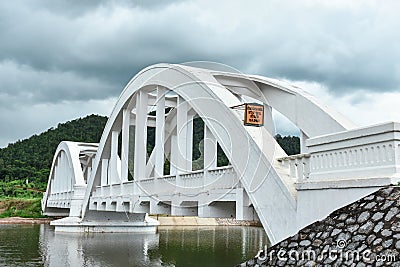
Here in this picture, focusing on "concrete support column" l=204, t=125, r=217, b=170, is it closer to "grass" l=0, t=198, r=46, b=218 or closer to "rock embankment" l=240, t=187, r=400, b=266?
"rock embankment" l=240, t=187, r=400, b=266

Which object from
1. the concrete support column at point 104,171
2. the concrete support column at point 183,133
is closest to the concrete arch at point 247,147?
the concrete support column at point 183,133

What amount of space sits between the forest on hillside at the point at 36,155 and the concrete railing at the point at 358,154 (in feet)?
201

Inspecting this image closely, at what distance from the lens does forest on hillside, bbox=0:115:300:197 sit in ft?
230

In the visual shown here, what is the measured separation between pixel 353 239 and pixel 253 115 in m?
4.64

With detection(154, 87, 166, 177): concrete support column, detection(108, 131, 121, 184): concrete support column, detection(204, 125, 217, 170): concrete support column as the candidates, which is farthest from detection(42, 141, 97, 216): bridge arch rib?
detection(204, 125, 217, 170): concrete support column

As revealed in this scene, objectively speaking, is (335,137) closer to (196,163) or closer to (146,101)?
(196,163)

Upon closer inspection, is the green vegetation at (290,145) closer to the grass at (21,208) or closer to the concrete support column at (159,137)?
the concrete support column at (159,137)

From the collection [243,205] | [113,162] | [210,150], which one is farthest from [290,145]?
[243,205]

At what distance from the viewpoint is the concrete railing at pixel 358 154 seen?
22.7 ft

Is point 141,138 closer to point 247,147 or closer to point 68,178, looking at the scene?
point 247,147

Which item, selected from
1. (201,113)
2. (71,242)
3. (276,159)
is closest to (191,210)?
Answer: (201,113)

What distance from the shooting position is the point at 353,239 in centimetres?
629

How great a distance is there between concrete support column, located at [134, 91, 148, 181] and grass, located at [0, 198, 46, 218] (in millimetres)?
31470

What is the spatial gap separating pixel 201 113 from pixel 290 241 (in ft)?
18.0
